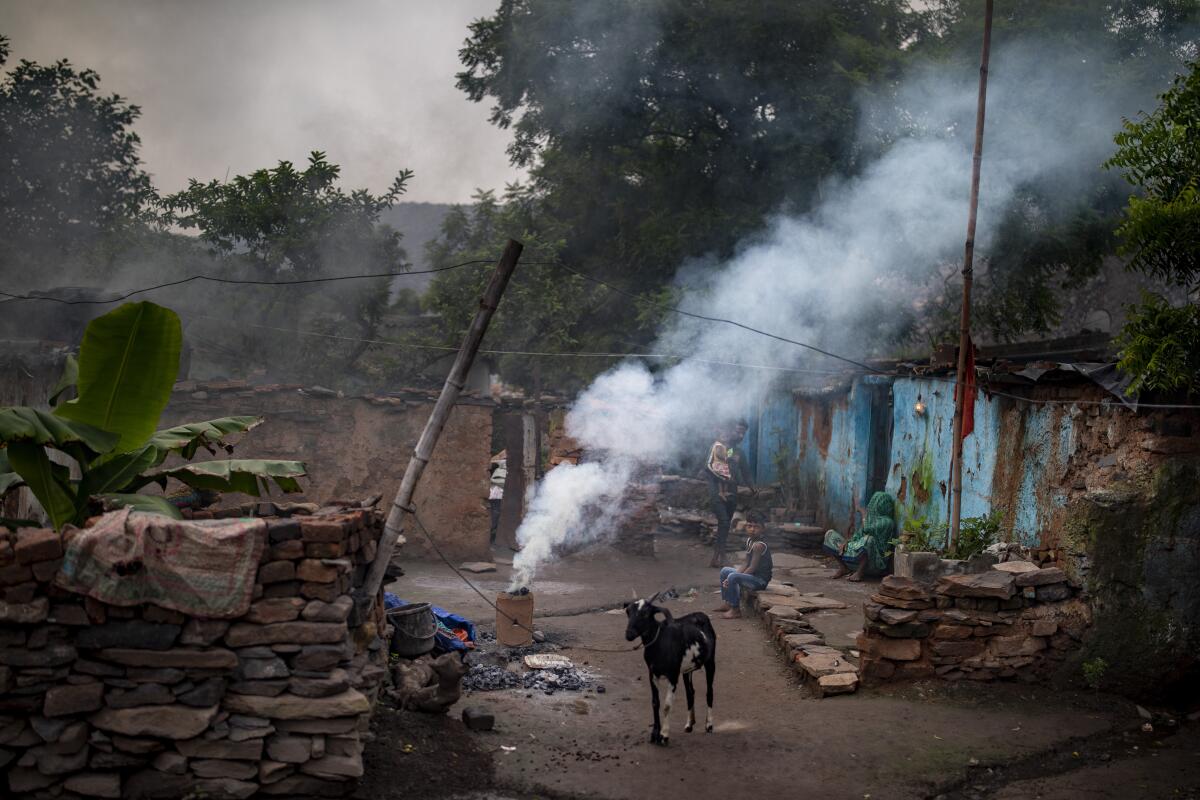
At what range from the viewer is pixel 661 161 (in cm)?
2202

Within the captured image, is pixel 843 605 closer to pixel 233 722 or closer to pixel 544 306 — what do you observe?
pixel 233 722

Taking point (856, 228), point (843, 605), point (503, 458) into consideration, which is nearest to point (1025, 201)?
point (856, 228)

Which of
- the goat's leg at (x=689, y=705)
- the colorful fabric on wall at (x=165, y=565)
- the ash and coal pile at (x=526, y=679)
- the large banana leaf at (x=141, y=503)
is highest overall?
the large banana leaf at (x=141, y=503)

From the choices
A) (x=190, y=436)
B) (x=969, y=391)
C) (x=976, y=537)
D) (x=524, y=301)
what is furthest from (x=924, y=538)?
(x=524, y=301)

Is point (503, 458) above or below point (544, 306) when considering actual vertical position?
below

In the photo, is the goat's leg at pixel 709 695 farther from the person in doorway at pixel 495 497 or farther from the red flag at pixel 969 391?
the person in doorway at pixel 495 497

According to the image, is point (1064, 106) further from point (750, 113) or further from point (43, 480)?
point (43, 480)

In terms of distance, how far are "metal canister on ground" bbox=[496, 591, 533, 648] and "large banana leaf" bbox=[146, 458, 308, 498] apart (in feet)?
10.3

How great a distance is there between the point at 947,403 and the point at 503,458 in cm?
1006

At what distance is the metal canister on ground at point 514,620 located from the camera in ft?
32.2

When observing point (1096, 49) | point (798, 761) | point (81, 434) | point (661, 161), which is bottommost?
point (798, 761)

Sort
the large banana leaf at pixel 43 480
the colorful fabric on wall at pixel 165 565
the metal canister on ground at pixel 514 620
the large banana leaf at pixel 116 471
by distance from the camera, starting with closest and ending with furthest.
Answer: the colorful fabric on wall at pixel 165 565 → the large banana leaf at pixel 43 480 → the large banana leaf at pixel 116 471 → the metal canister on ground at pixel 514 620

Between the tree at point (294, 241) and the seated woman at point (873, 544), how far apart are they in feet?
30.3

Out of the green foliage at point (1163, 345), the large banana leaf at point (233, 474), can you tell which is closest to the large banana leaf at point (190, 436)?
the large banana leaf at point (233, 474)
